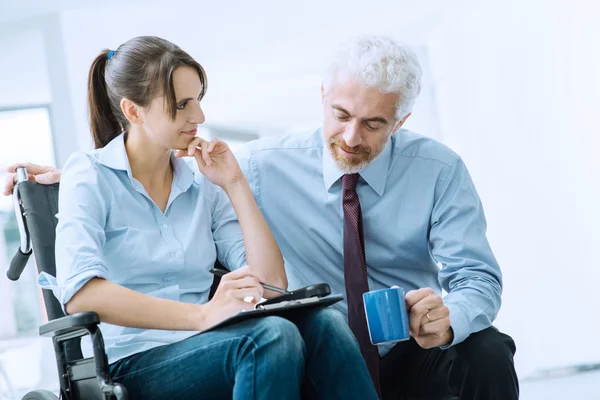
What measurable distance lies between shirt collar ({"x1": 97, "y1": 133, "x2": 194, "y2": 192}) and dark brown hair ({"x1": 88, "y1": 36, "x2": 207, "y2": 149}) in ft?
0.34

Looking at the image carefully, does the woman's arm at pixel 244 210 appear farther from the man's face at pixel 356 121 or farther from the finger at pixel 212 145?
the man's face at pixel 356 121

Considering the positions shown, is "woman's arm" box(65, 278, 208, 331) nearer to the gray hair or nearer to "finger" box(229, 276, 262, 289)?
"finger" box(229, 276, 262, 289)

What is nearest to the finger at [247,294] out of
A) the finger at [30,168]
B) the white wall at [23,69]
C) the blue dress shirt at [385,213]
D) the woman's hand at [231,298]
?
the woman's hand at [231,298]

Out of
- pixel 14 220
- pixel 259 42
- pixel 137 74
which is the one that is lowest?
pixel 14 220

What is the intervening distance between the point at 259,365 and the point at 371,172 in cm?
74

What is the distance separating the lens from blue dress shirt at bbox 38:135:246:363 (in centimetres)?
161

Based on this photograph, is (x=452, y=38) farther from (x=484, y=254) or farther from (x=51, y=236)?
(x=51, y=236)

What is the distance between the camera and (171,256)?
1746 mm

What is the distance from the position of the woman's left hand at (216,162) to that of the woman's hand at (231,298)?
1.32 feet

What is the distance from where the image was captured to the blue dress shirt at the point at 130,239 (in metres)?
1.61

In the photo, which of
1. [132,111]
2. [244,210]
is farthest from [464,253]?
[132,111]

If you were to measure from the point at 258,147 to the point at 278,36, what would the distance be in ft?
7.13

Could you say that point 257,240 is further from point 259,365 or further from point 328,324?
point 259,365

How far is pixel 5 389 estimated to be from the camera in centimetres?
379
